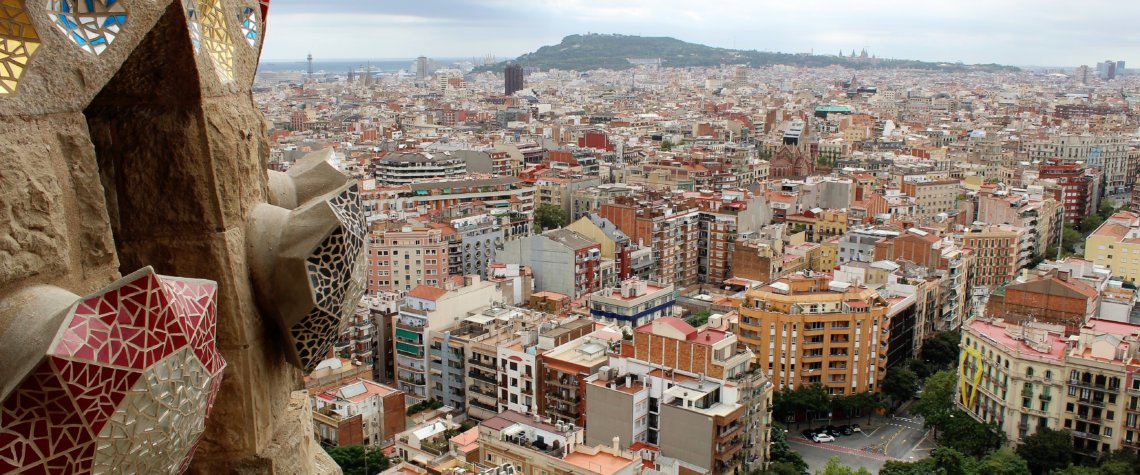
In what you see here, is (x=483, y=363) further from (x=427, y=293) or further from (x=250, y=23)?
(x=250, y=23)

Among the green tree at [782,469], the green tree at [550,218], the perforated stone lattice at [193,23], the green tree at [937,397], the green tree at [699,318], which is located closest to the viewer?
the perforated stone lattice at [193,23]

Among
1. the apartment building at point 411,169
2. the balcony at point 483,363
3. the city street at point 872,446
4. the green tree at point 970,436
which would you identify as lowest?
the city street at point 872,446

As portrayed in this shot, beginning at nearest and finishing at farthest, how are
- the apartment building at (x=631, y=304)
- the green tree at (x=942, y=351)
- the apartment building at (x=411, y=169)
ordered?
the apartment building at (x=631, y=304) → the green tree at (x=942, y=351) → the apartment building at (x=411, y=169)

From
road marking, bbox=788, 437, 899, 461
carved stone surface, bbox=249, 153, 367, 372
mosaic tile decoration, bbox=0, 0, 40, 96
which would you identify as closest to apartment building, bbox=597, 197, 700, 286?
road marking, bbox=788, 437, 899, 461

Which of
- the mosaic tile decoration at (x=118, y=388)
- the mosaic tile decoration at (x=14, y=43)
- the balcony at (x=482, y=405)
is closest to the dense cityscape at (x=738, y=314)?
the balcony at (x=482, y=405)

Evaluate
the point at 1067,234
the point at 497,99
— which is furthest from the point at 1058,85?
the point at 1067,234

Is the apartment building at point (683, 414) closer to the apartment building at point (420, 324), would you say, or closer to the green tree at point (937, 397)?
the green tree at point (937, 397)

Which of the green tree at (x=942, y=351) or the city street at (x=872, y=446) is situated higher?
the green tree at (x=942, y=351)

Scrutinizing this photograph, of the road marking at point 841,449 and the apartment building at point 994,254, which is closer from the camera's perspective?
the road marking at point 841,449
